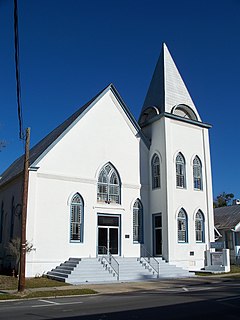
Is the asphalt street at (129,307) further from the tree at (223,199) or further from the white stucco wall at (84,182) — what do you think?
the tree at (223,199)

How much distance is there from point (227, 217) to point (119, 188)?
17.1 m

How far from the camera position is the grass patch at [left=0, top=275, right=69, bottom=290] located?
18.2 m

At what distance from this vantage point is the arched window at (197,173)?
29.6m

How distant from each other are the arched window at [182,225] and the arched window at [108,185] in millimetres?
4767

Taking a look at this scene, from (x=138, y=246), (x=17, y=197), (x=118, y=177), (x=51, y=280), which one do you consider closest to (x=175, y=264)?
(x=138, y=246)

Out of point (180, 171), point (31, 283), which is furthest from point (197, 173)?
point (31, 283)

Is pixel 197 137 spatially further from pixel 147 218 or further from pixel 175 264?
pixel 175 264

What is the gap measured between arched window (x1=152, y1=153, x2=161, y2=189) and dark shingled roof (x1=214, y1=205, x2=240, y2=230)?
12.6 m

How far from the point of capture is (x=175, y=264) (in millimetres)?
26328

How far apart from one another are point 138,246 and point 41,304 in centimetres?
1463

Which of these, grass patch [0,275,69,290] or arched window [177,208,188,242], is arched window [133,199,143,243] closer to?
arched window [177,208,188,242]

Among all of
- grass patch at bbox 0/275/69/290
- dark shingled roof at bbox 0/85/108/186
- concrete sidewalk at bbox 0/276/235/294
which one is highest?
dark shingled roof at bbox 0/85/108/186

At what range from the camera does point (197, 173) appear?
30.0 m

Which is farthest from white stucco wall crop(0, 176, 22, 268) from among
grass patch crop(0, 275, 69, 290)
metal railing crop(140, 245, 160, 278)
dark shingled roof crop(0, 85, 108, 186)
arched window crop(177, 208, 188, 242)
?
arched window crop(177, 208, 188, 242)
